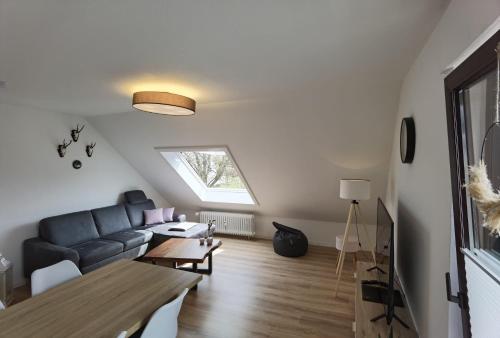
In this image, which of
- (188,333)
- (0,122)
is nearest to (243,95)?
(188,333)

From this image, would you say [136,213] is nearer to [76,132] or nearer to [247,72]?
[76,132]

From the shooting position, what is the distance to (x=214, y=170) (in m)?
5.57

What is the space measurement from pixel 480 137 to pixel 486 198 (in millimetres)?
483

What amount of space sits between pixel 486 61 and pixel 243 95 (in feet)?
7.48

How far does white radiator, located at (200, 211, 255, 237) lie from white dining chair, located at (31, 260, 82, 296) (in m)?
3.54

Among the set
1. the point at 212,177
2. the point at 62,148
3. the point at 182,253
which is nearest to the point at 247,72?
the point at 182,253

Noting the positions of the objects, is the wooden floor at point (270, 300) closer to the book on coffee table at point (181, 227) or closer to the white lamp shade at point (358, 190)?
the book on coffee table at point (181, 227)

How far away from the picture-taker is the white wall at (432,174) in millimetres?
1132

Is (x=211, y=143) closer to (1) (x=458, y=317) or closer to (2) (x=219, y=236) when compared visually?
(2) (x=219, y=236)

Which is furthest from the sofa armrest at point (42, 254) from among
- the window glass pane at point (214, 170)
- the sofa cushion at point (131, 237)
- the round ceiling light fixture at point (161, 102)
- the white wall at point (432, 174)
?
the white wall at point (432, 174)

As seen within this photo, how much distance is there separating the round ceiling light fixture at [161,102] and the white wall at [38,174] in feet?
7.17

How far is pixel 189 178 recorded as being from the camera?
212 inches

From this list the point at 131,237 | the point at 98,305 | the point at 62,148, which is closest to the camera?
the point at 98,305

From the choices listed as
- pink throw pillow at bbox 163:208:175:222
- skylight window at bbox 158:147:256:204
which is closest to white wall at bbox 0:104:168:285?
pink throw pillow at bbox 163:208:175:222
